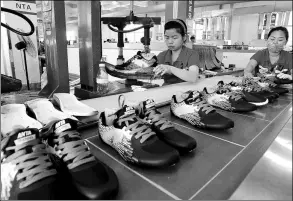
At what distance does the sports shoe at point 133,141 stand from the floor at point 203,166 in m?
0.03

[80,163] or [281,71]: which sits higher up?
[281,71]

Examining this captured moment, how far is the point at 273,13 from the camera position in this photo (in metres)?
6.25

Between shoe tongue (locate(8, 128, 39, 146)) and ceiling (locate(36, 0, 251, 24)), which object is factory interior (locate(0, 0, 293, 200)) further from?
ceiling (locate(36, 0, 251, 24))

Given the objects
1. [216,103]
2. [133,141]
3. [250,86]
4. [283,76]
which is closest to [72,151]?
[133,141]

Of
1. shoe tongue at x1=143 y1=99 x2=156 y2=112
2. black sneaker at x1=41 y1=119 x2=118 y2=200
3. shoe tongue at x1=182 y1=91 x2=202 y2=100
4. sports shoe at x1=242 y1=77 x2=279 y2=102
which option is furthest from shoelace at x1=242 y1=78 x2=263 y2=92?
black sneaker at x1=41 y1=119 x2=118 y2=200

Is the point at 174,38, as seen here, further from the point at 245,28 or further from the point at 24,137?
the point at 245,28

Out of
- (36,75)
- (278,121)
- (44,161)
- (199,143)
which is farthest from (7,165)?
(278,121)

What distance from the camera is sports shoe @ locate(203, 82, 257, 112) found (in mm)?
994

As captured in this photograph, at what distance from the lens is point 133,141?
1.86 feet

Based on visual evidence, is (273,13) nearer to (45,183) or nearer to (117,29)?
(117,29)

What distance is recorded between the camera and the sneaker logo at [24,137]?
44cm

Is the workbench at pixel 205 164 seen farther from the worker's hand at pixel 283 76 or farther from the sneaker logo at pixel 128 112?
the worker's hand at pixel 283 76

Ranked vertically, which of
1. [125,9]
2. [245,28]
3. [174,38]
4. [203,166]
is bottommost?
[203,166]

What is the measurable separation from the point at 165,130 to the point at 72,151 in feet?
0.93
